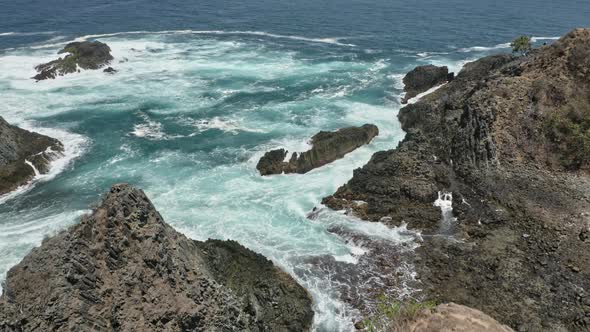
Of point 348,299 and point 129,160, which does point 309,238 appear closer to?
point 348,299

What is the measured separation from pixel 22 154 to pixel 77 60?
42.2 meters

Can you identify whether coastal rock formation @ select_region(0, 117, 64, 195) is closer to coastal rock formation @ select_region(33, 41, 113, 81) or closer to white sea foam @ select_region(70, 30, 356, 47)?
coastal rock formation @ select_region(33, 41, 113, 81)

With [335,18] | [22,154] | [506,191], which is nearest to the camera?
[506,191]

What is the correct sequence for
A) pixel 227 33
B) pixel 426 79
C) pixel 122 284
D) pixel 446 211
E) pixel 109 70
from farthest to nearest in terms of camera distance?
pixel 227 33, pixel 109 70, pixel 426 79, pixel 446 211, pixel 122 284

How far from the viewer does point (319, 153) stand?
52219 mm

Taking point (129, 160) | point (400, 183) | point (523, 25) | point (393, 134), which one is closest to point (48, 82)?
point (129, 160)

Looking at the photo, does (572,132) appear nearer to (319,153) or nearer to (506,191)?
(506,191)

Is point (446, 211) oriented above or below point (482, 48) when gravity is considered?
below

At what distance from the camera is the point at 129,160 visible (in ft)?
177

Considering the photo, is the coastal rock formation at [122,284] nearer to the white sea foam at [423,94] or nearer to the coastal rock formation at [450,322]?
the coastal rock formation at [450,322]

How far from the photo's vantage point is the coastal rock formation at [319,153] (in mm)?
50719

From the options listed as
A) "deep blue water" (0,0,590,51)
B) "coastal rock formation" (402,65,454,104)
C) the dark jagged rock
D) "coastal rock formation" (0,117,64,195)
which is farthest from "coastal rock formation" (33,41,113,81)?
"coastal rock formation" (402,65,454,104)

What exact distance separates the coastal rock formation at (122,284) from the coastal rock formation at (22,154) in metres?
28.0

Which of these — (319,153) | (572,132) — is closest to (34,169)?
(319,153)
